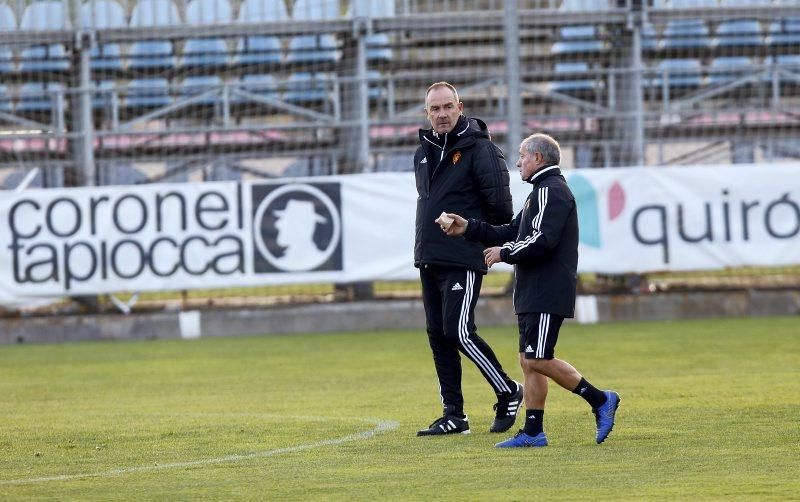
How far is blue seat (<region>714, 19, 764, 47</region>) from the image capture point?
21969 mm

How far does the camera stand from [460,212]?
8.38 metres

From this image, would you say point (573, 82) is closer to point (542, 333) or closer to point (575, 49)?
point (575, 49)

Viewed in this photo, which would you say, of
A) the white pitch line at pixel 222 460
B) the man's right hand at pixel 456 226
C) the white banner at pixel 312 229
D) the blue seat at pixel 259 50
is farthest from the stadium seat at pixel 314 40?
the man's right hand at pixel 456 226

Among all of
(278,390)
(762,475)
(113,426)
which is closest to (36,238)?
(278,390)

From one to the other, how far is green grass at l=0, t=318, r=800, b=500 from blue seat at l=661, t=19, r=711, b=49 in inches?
269

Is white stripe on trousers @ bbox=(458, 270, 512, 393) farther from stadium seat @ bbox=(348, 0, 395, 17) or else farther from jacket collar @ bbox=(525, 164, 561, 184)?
stadium seat @ bbox=(348, 0, 395, 17)

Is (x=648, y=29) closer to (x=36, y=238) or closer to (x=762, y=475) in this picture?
(x=36, y=238)

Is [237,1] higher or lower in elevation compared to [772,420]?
higher

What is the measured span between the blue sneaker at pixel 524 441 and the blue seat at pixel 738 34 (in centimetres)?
1536

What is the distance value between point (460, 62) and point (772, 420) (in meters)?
13.4

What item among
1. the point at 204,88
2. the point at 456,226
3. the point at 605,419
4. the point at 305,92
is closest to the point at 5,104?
the point at 204,88

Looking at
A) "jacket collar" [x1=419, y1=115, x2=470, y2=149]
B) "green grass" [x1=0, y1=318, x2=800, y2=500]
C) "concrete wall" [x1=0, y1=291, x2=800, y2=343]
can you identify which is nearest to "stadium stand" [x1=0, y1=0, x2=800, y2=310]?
"concrete wall" [x1=0, y1=291, x2=800, y2=343]

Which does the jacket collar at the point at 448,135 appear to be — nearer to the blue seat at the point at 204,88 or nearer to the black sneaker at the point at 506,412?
the black sneaker at the point at 506,412

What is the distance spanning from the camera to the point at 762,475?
6402 mm
